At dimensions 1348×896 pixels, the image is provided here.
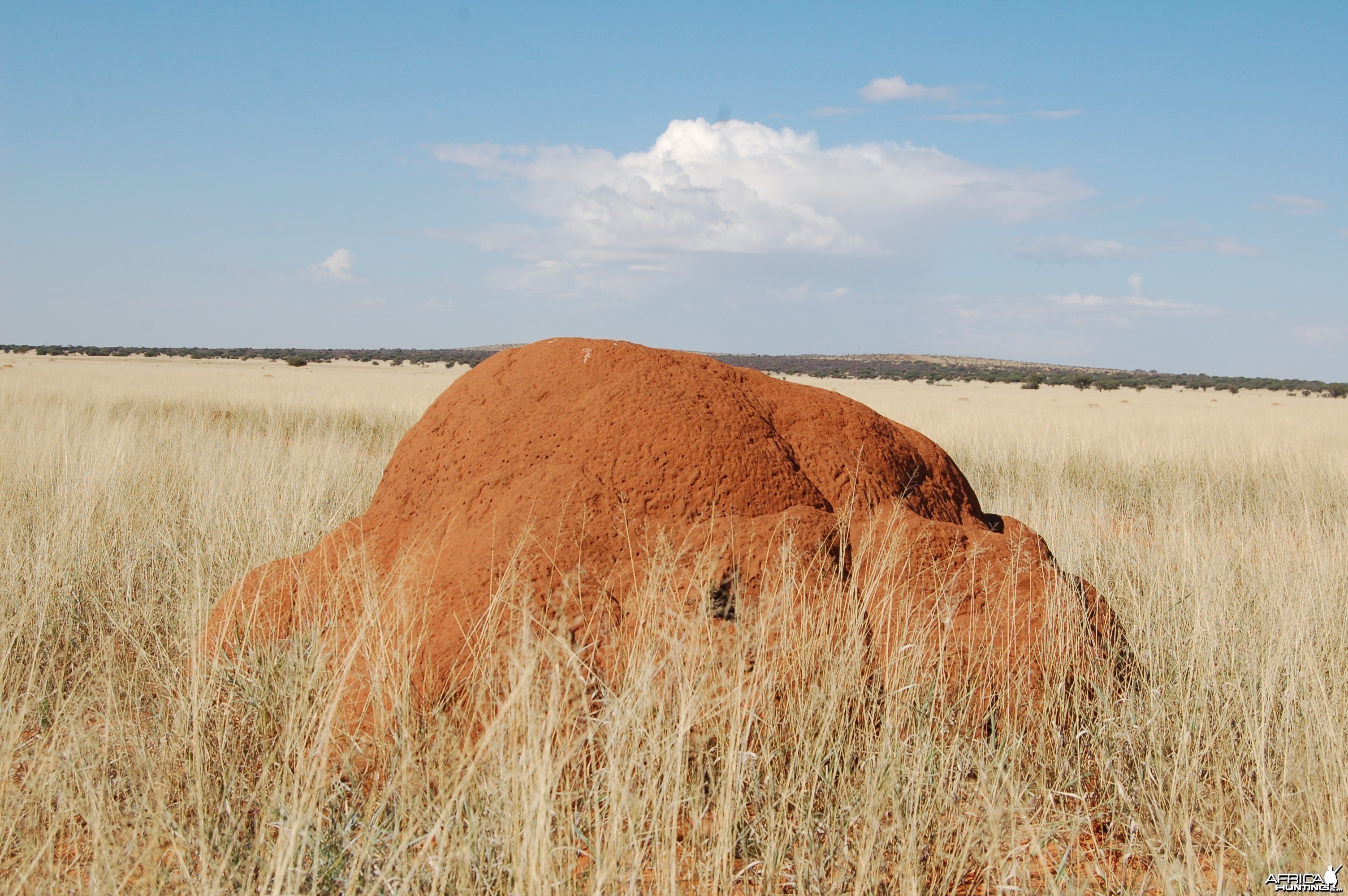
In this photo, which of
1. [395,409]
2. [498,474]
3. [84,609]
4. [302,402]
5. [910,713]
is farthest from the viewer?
[302,402]

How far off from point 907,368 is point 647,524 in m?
94.5

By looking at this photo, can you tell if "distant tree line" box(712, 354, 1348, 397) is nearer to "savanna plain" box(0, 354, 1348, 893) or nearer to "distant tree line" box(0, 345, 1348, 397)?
"distant tree line" box(0, 345, 1348, 397)

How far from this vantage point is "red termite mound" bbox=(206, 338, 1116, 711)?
2951 millimetres

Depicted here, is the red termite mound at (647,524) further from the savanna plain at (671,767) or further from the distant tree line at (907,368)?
the distant tree line at (907,368)

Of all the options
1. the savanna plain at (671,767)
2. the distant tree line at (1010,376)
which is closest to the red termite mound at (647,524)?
the savanna plain at (671,767)

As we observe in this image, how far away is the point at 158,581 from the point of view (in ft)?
15.1

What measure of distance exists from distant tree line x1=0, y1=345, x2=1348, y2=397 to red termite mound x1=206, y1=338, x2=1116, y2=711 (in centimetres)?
2091

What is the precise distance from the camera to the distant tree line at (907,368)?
179 feet

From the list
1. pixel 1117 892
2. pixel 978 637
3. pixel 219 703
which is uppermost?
pixel 978 637

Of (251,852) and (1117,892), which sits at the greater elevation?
(251,852)

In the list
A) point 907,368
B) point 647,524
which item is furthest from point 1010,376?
point 647,524

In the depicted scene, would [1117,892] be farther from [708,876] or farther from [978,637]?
[708,876]

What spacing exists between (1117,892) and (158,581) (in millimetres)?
4674

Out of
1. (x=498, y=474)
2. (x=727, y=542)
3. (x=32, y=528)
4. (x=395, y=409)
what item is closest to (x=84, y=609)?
(x=32, y=528)
